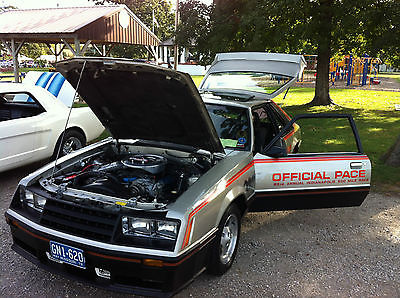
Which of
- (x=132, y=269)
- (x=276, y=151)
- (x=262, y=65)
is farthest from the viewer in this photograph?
(x=262, y=65)

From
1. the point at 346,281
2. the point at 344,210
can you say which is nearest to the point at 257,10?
the point at 344,210

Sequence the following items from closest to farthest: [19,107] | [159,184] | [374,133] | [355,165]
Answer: [159,184], [355,165], [19,107], [374,133]

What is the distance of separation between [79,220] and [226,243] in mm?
1343

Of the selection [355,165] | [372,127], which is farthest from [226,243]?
[372,127]

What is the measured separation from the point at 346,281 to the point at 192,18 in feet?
38.2

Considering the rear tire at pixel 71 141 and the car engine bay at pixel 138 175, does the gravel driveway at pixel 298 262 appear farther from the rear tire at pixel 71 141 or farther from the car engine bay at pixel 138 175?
the rear tire at pixel 71 141

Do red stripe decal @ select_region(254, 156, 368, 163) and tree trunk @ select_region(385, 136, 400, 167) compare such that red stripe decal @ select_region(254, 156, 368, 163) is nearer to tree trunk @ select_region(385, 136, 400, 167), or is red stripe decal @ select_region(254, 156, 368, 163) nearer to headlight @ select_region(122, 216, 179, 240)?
headlight @ select_region(122, 216, 179, 240)

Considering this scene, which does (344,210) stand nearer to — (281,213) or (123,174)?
(281,213)

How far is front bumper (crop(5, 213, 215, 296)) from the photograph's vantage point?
2428 mm

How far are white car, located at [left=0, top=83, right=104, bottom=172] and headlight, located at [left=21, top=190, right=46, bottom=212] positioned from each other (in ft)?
7.76

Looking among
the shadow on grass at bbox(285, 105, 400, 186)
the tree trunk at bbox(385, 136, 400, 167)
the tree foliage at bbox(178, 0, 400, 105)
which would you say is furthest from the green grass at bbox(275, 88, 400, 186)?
the tree foliage at bbox(178, 0, 400, 105)

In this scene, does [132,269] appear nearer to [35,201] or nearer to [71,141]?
[35,201]

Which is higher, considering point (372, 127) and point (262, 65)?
point (262, 65)

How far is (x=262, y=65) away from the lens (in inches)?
205
